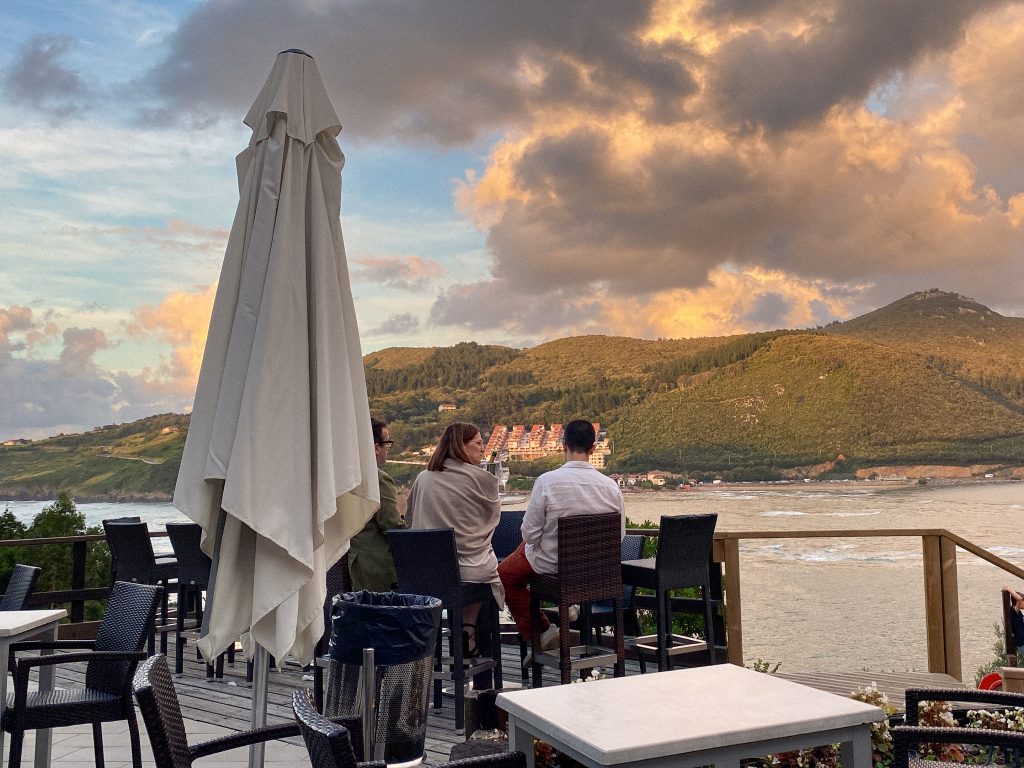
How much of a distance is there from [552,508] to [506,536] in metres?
1.20

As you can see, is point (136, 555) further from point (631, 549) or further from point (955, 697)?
point (955, 697)

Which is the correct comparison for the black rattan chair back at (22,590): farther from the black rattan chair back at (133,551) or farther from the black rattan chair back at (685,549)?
the black rattan chair back at (685,549)

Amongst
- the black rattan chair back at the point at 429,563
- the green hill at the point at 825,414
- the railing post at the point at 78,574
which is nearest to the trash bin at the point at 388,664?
the black rattan chair back at the point at 429,563

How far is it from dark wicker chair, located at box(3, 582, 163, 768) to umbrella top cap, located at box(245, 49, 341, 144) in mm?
1626

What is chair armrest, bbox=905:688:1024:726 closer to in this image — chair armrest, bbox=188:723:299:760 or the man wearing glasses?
chair armrest, bbox=188:723:299:760

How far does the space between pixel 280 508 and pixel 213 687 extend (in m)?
3.21

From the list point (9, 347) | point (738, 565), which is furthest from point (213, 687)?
point (9, 347)

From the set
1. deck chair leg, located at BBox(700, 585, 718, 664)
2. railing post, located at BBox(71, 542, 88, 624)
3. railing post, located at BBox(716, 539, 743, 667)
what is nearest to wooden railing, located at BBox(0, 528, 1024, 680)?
railing post, located at BBox(716, 539, 743, 667)

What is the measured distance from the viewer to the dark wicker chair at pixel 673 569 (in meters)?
4.30

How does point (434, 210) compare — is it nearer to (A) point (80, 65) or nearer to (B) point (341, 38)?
(B) point (341, 38)

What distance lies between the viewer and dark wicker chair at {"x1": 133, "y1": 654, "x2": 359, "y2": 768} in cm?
164

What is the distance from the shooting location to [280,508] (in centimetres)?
246

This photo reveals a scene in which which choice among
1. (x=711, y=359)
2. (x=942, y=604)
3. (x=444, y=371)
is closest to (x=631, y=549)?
(x=942, y=604)

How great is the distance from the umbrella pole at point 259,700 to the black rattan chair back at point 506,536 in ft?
9.41
